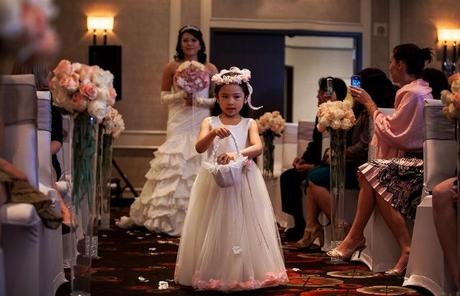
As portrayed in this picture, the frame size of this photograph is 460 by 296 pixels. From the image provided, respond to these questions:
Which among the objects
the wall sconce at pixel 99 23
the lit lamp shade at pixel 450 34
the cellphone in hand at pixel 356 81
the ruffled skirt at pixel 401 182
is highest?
the wall sconce at pixel 99 23

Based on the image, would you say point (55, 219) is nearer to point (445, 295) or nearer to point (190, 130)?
point (445, 295)

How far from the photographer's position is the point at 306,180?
633 cm

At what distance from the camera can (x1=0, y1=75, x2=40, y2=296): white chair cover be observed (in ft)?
9.41

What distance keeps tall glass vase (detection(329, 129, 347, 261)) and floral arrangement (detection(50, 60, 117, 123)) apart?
7.44 feet

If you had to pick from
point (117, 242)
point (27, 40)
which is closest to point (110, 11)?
point (117, 242)

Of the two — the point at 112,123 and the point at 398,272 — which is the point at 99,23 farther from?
the point at 398,272

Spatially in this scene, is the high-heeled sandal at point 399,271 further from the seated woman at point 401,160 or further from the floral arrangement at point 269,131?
the floral arrangement at point 269,131

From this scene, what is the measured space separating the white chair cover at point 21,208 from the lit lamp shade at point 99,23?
7.64 metres

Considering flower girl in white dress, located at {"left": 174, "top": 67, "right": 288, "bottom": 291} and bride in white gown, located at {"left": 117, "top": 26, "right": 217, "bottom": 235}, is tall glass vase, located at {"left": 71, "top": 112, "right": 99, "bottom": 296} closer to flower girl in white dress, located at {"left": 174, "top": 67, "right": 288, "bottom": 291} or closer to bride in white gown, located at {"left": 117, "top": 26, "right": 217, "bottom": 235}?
flower girl in white dress, located at {"left": 174, "top": 67, "right": 288, "bottom": 291}

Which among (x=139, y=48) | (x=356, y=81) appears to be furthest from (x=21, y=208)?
(x=139, y=48)

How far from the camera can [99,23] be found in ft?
35.1

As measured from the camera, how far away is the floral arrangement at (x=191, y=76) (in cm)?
688

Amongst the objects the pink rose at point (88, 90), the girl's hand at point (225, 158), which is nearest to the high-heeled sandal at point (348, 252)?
the girl's hand at point (225, 158)

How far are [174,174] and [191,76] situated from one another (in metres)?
0.91
